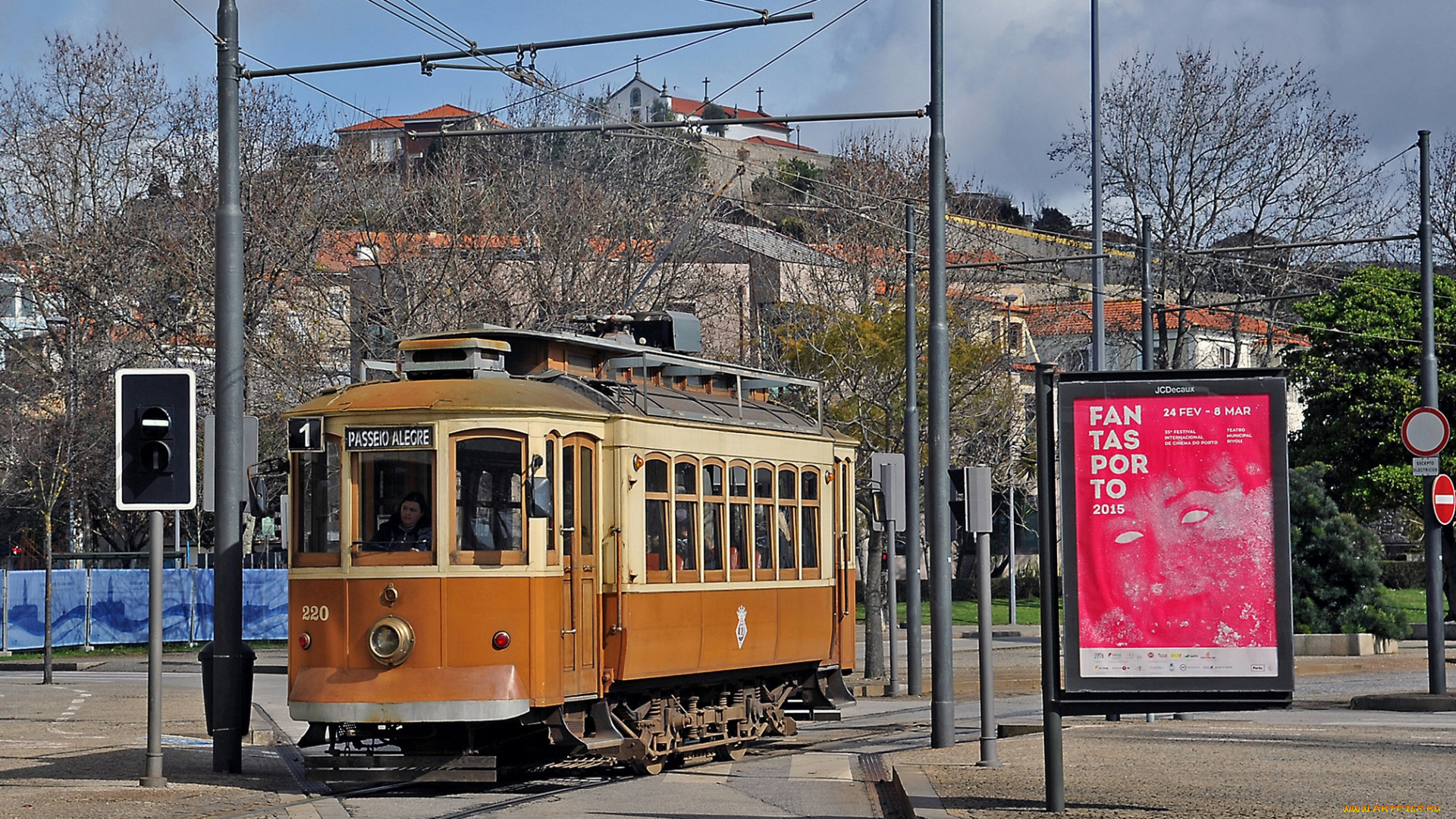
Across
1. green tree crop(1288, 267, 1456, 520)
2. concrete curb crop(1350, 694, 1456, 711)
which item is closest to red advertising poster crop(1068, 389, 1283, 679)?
concrete curb crop(1350, 694, 1456, 711)

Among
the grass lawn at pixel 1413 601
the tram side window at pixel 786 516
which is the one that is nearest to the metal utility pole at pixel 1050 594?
the tram side window at pixel 786 516

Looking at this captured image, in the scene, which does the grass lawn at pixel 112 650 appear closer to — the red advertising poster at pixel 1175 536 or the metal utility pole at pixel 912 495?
the metal utility pole at pixel 912 495

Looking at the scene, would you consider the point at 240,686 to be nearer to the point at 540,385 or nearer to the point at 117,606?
the point at 540,385

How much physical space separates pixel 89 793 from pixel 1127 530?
7.60m

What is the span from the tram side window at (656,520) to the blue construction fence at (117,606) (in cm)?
2505

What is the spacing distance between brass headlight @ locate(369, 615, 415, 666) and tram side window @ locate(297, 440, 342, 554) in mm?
781

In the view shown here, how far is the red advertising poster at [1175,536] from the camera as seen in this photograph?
1119 centimetres

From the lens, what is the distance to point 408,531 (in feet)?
45.2

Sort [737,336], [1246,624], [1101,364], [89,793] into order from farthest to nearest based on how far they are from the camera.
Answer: [737,336]
[1101,364]
[89,793]
[1246,624]

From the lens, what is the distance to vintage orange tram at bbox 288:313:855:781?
44.5ft

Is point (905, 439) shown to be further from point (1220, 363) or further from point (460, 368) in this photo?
point (1220, 363)

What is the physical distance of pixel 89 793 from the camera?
43.6 ft

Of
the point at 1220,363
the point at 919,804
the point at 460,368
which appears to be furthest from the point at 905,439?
the point at 1220,363

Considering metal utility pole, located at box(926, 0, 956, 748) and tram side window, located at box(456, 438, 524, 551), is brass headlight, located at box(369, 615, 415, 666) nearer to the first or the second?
tram side window, located at box(456, 438, 524, 551)
